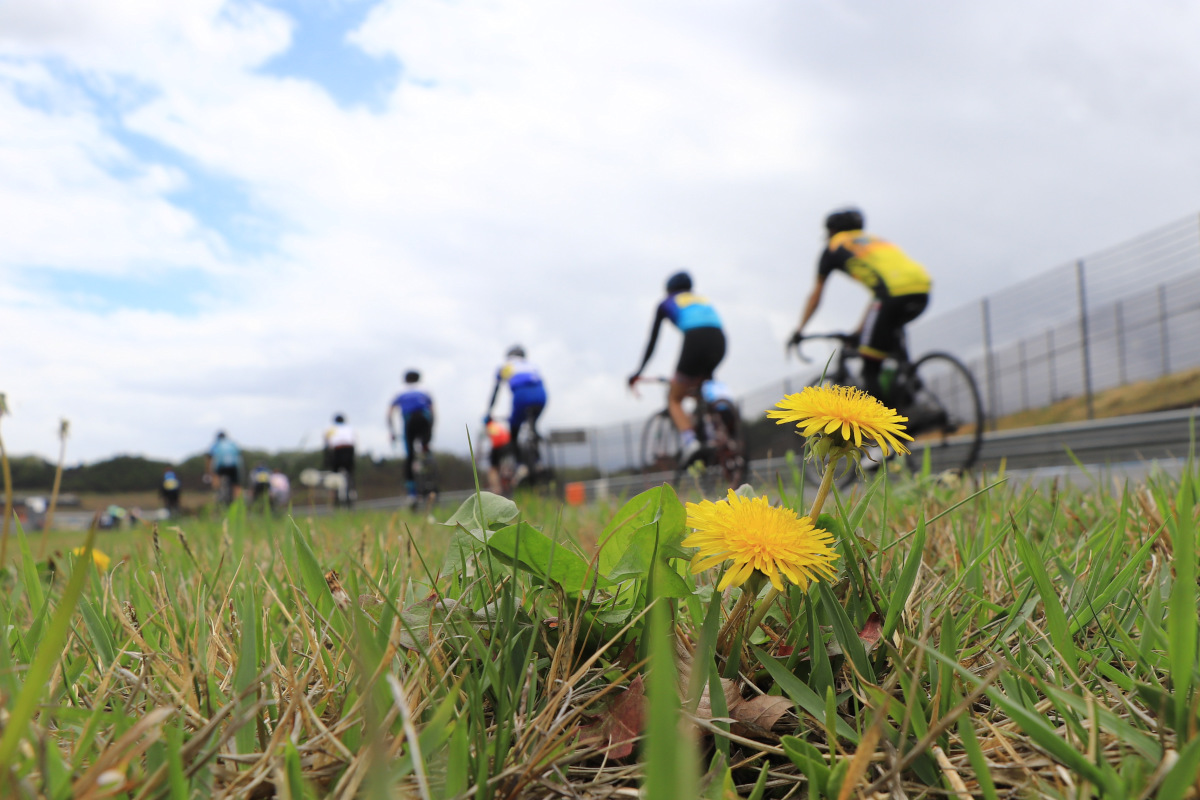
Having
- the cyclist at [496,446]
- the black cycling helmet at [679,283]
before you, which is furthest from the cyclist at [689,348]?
the cyclist at [496,446]

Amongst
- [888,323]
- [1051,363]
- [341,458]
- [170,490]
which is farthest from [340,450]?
[1051,363]

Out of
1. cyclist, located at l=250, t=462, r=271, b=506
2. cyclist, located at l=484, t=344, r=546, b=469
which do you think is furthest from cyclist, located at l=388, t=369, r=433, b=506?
cyclist, located at l=250, t=462, r=271, b=506

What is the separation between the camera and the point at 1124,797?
578 millimetres

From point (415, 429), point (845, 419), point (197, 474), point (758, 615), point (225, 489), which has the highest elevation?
point (415, 429)

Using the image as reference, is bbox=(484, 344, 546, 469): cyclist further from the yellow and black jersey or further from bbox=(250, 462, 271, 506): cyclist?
bbox=(250, 462, 271, 506): cyclist

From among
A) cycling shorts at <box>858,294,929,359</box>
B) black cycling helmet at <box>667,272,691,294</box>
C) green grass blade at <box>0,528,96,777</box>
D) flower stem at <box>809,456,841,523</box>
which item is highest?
black cycling helmet at <box>667,272,691,294</box>

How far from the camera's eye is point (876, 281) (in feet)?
19.3

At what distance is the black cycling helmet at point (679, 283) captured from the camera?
8.23 meters

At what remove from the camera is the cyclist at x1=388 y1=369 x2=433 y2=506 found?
1327cm

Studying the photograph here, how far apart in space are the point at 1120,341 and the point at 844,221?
1660 cm

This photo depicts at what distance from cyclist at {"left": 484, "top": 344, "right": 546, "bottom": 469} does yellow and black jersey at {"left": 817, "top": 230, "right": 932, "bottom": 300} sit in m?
5.66

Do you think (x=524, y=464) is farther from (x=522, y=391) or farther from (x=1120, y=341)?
(x=1120, y=341)

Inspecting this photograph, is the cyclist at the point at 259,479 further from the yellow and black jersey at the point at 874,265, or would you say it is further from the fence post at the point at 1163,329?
Result: the fence post at the point at 1163,329

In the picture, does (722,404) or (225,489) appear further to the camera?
(225,489)
